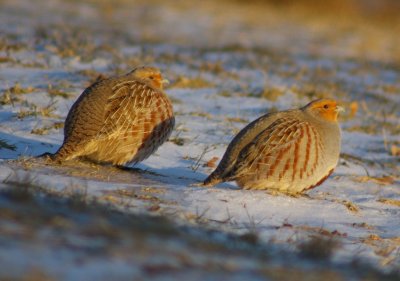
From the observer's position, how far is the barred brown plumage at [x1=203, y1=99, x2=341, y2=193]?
545 cm

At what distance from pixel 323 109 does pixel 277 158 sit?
2.53ft

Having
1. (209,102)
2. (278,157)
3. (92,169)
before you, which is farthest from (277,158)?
(209,102)

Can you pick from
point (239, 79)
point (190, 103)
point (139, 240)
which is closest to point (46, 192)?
point (139, 240)

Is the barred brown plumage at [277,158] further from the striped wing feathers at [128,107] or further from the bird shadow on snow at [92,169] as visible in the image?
the striped wing feathers at [128,107]

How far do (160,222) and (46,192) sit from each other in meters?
0.84

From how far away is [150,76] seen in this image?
6320 mm

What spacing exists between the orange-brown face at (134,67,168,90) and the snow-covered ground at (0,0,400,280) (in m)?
0.64

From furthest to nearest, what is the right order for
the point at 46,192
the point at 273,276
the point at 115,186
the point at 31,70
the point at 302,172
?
1. the point at 31,70
2. the point at 302,172
3. the point at 115,186
4. the point at 46,192
5. the point at 273,276

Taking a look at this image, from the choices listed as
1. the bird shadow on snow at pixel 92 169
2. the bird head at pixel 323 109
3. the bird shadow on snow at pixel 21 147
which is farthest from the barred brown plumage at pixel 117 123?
the bird head at pixel 323 109

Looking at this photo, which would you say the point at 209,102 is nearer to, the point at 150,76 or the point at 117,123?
the point at 150,76

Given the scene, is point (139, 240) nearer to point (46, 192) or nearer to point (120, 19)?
point (46, 192)

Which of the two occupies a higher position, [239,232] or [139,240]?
[139,240]

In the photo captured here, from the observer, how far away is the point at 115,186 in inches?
191

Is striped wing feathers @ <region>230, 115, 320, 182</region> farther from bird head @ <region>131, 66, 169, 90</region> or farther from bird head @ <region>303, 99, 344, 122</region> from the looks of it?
bird head @ <region>131, 66, 169, 90</region>
